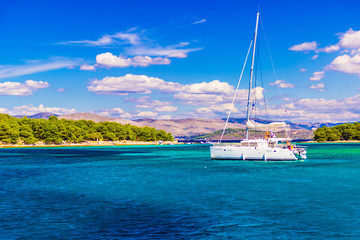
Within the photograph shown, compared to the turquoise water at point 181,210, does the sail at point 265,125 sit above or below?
above

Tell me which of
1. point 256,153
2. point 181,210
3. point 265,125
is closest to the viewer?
point 181,210

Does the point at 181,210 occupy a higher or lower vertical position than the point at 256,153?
lower

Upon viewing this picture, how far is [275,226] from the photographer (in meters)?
25.6

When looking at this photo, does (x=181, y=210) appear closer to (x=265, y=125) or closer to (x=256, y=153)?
(x=256, y=153)

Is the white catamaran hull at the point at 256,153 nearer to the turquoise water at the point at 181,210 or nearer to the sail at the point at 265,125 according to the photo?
the sail at the point at 265,125

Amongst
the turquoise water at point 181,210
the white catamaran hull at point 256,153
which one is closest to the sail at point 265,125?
the white catamaran hull at point 256,153

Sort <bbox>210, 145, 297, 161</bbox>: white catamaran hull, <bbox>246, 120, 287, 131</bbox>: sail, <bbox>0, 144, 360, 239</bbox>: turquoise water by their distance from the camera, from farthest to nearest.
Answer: <bbox>246, 120, 287, 131</bbox>: sail, <bbox>210, 145, 297, 161</bbox>: white catamaran hull, <bbox>0, 144, 360, 239</bbox>: turquoise water

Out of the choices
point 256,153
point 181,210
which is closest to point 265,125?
point 256,153

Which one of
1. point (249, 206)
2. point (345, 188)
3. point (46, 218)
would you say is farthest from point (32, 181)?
point (345, 188)

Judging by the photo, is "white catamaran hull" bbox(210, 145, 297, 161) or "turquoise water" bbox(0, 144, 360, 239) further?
"white catamaran hull" bbox(210, 145, 297, 161)

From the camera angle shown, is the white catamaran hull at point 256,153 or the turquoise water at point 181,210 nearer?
the turquoise water at point 181,210

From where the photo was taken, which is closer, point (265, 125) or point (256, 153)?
point (256, 153)

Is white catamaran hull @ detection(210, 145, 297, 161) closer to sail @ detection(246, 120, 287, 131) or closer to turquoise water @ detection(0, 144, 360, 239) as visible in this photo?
sail @ detection(246, 120, 287, 131)

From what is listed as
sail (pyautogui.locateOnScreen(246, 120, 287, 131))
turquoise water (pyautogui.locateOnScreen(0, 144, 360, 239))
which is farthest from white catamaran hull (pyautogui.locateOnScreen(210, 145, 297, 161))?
turquoise water (pyautogui.locateOnScreen(0, 144, 360, 239))
